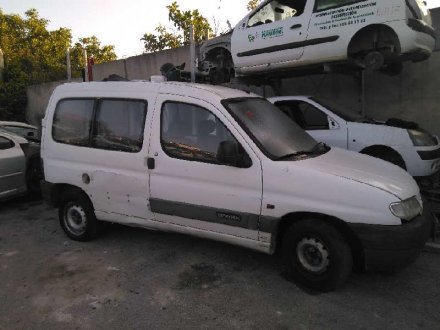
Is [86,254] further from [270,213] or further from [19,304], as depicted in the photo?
[270,213]

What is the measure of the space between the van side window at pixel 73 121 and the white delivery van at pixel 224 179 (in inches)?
0.5

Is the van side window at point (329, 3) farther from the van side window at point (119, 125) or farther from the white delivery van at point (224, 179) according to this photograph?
the van side window at point (119, 125)

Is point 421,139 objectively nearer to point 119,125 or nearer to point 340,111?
point 340,111

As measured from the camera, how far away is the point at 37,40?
23281mm

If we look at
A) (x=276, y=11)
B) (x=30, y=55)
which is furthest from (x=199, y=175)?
(x=30, y=55)

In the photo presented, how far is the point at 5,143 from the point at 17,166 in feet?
1.40

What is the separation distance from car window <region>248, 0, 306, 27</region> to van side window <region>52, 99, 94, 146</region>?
3992 millimetres

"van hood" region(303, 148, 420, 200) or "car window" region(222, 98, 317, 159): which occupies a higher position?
"car window" region(222, 98, 317, 159)

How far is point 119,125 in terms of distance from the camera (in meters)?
4.30

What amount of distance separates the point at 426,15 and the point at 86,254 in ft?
19.9

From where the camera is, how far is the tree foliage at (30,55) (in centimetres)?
1661

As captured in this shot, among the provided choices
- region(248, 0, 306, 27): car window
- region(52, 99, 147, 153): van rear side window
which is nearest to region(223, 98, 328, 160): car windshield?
region(52, 99, 147, 153): van rear side window

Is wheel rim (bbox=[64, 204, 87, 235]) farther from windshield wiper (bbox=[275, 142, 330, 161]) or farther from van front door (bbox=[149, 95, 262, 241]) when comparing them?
windshield wiper (bbox=[275, 142, 330, 161])

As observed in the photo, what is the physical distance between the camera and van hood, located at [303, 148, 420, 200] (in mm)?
3209
